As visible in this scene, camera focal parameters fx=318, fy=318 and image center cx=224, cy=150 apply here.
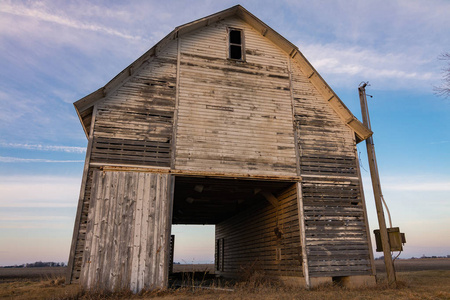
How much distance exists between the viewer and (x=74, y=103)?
979 centimetres

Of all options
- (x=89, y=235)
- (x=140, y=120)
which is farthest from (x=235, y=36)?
(x=89, y=235)

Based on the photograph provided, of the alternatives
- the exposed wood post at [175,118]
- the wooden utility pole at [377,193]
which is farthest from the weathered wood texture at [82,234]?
the wooden utility pole at [377,193]

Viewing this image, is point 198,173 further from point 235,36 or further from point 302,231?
point 235,36

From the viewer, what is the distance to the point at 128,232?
30.5 feet

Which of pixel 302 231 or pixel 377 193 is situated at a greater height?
pixel 377 193

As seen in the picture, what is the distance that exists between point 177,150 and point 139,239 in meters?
2.96

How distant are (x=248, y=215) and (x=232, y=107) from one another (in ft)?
23.6

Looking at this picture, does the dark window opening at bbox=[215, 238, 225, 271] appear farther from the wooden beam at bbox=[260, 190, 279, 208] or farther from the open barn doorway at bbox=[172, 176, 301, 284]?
the wooden beam at bbox=[260, 190, 279, 208]

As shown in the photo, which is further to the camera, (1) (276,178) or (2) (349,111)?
(2) (349,111)

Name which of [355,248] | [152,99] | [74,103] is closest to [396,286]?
[355,248]

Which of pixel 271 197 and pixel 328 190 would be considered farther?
pixel 271 197

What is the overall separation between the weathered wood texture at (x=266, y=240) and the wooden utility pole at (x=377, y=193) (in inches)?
124

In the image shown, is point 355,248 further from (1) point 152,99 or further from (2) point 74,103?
(2) point 74,103

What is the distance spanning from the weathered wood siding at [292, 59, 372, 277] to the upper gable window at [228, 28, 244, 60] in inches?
92.8
